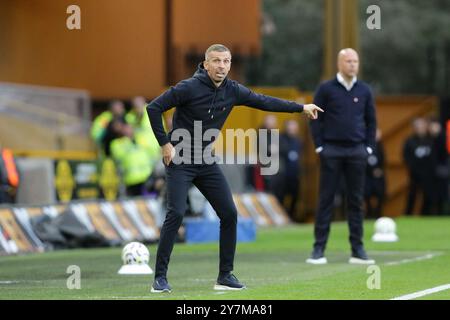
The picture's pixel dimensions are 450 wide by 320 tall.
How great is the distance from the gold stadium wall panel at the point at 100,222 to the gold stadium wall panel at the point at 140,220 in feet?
2.46

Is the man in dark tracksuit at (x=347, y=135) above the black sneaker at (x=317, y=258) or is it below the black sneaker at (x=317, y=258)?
above

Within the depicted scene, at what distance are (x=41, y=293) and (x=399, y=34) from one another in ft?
148

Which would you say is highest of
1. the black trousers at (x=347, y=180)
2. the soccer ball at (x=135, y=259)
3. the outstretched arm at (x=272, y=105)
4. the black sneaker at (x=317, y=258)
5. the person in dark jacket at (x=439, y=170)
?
the outstretched arm at (x=272, y=105)

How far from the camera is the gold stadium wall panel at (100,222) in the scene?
21.9 m

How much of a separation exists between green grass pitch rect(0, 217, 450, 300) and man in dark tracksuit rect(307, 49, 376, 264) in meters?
0.75

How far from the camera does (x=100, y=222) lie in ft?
72.5

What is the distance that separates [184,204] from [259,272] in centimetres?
286

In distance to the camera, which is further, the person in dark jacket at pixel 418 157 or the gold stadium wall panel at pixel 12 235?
the person in dark jacket at pixel 418 157

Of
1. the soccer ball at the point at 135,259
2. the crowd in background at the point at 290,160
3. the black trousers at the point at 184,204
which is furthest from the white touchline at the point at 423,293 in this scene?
the crowd in background at the point at 290,160

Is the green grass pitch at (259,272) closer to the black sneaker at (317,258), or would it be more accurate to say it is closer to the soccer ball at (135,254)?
the black sneaker at (317,258)

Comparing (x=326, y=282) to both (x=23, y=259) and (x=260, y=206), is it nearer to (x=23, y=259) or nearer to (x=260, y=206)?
(x=23, y=259)

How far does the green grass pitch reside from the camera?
12438 mm

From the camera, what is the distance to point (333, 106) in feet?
53.8
